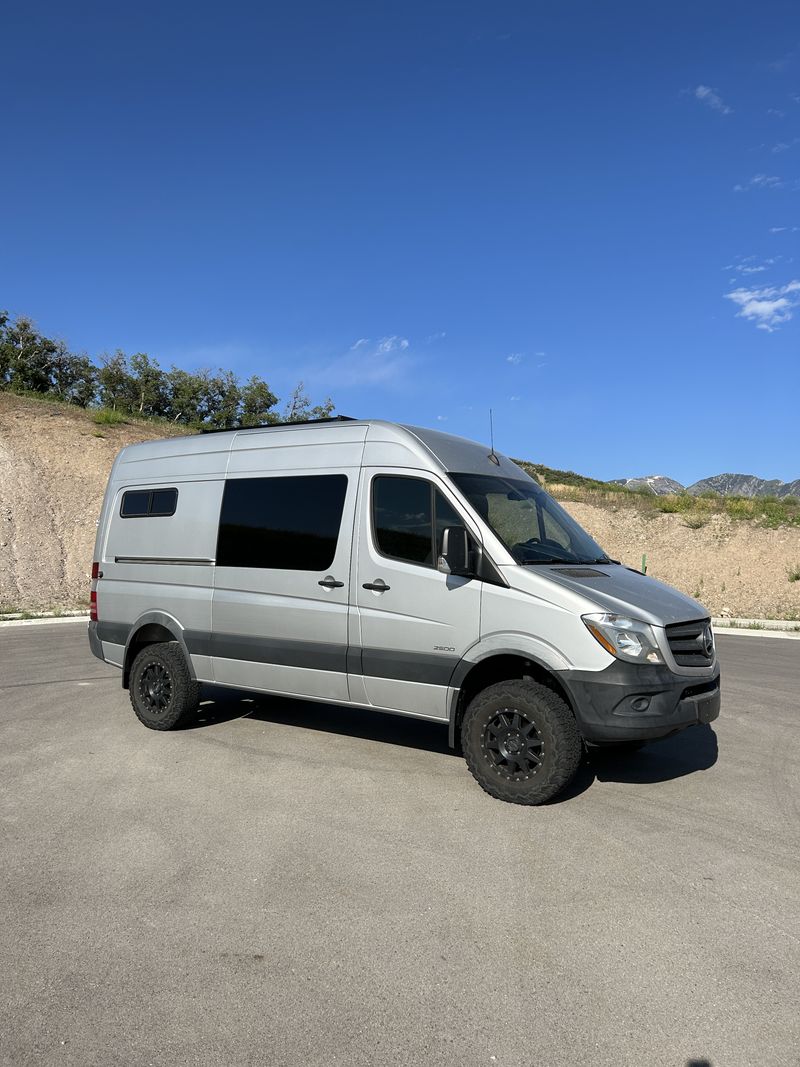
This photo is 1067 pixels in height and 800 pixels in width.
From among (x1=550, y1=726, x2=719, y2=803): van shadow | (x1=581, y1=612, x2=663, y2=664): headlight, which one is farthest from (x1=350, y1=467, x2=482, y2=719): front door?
(x1=550, y1=726, x2=719, y2=803): van shadow

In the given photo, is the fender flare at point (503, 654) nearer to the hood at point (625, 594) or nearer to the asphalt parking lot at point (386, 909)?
the hood at point (625, 594)

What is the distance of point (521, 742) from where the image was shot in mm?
5090

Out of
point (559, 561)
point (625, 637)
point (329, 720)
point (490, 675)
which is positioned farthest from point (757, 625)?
point (625, 637)

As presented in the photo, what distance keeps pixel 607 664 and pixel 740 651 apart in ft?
32.0

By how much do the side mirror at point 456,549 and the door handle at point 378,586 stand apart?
64 cm

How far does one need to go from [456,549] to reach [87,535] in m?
24.5

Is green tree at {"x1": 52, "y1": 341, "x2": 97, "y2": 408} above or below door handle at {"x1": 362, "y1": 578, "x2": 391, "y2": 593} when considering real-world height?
above

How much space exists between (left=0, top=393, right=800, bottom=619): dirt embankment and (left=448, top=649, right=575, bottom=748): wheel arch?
1771 cm

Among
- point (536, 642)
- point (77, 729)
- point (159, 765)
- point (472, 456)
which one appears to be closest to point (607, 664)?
point (536, 642)

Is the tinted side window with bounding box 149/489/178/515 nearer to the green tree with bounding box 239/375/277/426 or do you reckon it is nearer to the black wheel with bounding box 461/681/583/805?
the black wheel with bounding box 461/681/583/805

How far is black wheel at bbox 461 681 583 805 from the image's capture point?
4938mm

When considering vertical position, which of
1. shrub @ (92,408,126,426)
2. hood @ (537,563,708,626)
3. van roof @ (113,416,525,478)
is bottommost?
hood @ (537,563,708,626)

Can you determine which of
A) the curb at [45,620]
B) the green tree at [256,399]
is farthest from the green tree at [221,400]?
the curb at [45,620]

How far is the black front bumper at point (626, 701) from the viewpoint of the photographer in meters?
4.81
